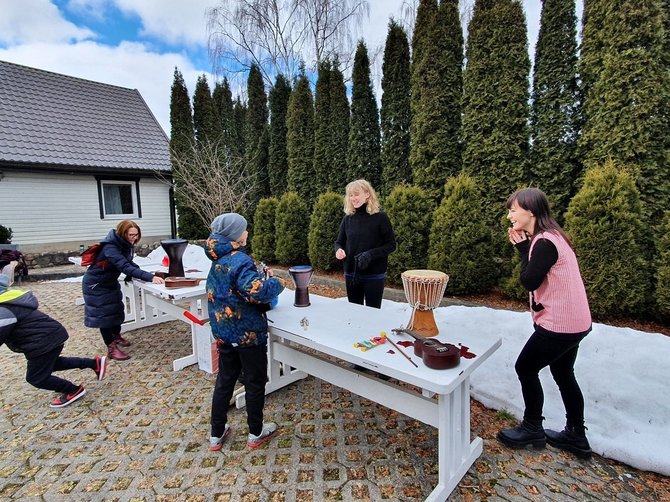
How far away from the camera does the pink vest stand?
186cm

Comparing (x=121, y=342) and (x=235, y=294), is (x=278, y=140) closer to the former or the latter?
(x=121, y=342)

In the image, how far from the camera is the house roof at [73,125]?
9.27 meters

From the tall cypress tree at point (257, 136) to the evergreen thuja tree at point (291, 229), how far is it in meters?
2.91

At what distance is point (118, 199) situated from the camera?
35.0ft

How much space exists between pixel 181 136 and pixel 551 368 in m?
11.7

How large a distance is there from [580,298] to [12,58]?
15401 mm

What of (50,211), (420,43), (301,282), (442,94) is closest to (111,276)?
(301,282)

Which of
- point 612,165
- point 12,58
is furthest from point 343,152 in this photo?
point 12,58

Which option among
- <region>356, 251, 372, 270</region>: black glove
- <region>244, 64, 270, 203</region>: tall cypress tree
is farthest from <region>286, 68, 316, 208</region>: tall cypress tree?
<region>356, 251, 372, 270</region>: black glove

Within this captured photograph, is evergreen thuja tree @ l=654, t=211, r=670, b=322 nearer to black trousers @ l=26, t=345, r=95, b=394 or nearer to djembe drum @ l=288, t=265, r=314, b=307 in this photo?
djembe drum @ l=288, t=265, r=314, b=307

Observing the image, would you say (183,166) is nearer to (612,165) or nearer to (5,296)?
(5,296)

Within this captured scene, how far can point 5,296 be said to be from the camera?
94.6 inches

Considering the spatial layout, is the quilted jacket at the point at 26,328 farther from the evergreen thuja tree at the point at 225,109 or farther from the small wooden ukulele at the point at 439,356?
the evergreen thuja tree at the point at 225,109

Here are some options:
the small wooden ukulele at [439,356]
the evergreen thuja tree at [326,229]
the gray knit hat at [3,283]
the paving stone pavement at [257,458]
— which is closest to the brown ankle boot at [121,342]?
the paving stone pavement at [257,458]
